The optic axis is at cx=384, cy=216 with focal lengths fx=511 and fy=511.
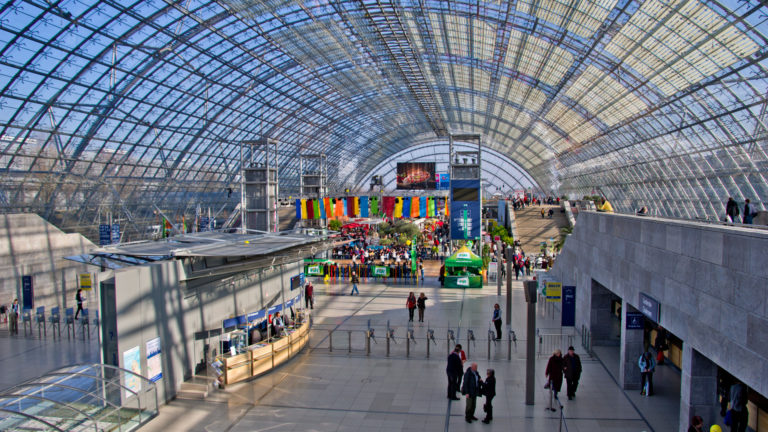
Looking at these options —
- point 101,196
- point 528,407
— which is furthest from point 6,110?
point 528,407

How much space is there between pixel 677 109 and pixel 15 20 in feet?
116

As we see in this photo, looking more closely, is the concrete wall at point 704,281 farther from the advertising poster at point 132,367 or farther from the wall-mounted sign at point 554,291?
the advertising poster at point 132,367

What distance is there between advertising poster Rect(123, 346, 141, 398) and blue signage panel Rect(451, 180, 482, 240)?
62.3ft

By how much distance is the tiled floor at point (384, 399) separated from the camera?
10227mm

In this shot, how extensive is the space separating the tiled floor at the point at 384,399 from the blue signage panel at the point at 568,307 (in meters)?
1.82

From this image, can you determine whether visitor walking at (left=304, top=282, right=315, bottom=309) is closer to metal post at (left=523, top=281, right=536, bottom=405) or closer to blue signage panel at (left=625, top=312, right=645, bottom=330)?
metal post at (left=523, top=281, right=536, bottom=405)

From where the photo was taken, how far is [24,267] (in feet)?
75.9

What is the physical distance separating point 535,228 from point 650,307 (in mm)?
34497

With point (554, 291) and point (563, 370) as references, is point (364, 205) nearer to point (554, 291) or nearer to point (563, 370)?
point (554, 291)

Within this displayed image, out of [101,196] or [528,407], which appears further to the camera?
[101,196]

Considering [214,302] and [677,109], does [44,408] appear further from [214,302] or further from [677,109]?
[677,109]

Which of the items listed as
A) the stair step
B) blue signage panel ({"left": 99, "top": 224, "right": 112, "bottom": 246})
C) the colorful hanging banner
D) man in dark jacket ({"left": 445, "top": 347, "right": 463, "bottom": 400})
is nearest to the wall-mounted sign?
man in dark jacket ({"left": 445, "top": 347, "right": 463, "bottom": 400})

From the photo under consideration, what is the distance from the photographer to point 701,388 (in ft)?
28.6

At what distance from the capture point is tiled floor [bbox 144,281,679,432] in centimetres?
1023
